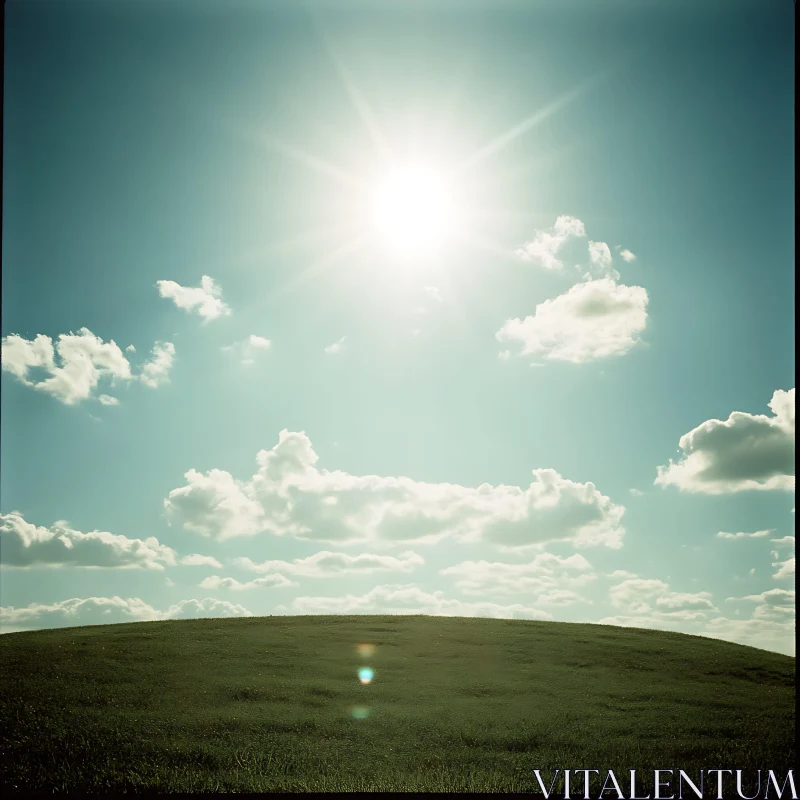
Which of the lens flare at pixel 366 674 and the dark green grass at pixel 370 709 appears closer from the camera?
the dark green grass at pixel 370 709

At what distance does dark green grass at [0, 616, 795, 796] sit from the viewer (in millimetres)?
22562

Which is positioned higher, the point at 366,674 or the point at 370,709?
the point at 370,709

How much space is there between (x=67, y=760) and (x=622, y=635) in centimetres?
3919

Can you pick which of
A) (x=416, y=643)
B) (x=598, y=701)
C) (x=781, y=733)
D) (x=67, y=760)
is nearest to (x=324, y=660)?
(x=416, y=643)

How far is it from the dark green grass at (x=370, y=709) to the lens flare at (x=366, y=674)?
47 cm

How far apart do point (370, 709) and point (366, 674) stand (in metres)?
6.94

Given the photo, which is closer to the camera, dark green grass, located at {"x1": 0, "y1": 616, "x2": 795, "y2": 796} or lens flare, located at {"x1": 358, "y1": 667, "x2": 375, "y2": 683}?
dark green grass, located at {"x1": 0, "y1": 616, "x2": 795, "y2": 796}

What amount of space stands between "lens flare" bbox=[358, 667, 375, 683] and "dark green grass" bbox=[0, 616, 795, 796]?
0.47 m

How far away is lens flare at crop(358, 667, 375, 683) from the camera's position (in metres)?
34.9

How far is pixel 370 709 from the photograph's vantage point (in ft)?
96.5

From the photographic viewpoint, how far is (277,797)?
2045 centimetres

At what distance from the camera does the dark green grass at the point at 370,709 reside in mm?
22562

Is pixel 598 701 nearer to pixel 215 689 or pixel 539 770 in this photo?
pixel 539 770

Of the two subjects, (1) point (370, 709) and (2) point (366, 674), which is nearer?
(1) point (370, 709)
